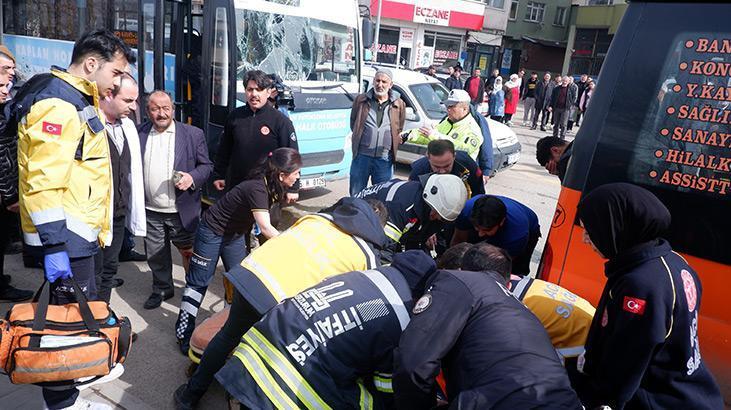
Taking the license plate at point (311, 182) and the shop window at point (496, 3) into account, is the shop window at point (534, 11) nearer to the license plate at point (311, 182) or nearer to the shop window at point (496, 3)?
the shop window at point (496, 3)

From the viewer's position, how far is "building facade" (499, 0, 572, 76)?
105 feet

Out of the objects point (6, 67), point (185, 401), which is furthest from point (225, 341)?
point (6, 67)

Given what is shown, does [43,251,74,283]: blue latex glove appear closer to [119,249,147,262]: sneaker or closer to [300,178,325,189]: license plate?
[119,249,147,262]: sneaker

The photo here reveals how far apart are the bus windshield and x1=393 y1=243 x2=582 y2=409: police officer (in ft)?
15.1

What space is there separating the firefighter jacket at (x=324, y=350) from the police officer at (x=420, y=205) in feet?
3.60

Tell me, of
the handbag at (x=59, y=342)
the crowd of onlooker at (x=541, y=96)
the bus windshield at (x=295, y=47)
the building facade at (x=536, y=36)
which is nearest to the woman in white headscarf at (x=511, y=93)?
the crowd of onlooker at (x=541, y=96)

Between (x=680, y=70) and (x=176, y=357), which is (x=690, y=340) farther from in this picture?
(x=176, y=357)

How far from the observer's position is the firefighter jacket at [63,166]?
2.21 m

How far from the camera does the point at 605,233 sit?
192cm

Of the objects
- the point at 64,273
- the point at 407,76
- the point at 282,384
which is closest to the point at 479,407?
the point at 282,384

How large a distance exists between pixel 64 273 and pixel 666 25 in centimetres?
288

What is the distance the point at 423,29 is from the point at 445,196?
79.6ft

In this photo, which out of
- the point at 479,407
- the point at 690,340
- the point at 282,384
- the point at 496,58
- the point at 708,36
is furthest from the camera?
the point at 496,58

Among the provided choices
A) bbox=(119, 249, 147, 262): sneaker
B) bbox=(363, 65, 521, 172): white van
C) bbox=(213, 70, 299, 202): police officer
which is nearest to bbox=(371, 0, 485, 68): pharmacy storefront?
bbox=(363, 65, 521, 172): white van
